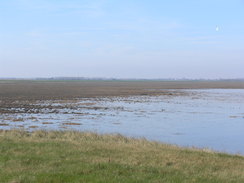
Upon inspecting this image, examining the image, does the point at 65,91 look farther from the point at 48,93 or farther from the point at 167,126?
the point at 167,126

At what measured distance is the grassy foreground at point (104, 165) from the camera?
805 centimetres

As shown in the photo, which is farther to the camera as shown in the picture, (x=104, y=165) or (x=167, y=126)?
(x=167, y=126)

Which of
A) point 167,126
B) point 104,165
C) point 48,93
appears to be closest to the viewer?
point 104,165

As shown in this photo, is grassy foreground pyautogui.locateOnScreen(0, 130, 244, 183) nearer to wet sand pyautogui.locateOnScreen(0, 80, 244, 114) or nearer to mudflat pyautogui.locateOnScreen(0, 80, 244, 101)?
wet sand pyautogui.locateOnScreen(0, 80, 244, 114)

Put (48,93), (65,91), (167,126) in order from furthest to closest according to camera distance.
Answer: (65,91) < (48,93) < (167,126)

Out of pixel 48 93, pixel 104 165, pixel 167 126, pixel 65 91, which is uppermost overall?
pixel 104 165

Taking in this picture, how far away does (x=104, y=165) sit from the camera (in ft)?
29.9

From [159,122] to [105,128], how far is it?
5.43 metres

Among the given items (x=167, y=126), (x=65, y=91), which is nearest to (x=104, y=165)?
(x=167, y=126)

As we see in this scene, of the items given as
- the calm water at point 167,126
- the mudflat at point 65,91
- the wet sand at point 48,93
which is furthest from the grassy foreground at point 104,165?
the mudflat at point 65,91

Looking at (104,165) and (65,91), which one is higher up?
(104,165)

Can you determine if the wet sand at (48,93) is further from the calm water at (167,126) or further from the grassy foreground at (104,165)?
the grassy foreground at (104,165)

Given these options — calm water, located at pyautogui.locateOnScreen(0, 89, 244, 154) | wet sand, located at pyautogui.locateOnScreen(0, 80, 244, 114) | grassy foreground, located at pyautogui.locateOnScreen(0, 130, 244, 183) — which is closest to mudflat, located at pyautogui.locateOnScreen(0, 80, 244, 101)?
wet sand, located at pyautogui.locateOnScreen(0, 80, 244, 114)

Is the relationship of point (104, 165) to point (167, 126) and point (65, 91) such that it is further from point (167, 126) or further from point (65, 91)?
point (65, 91)
